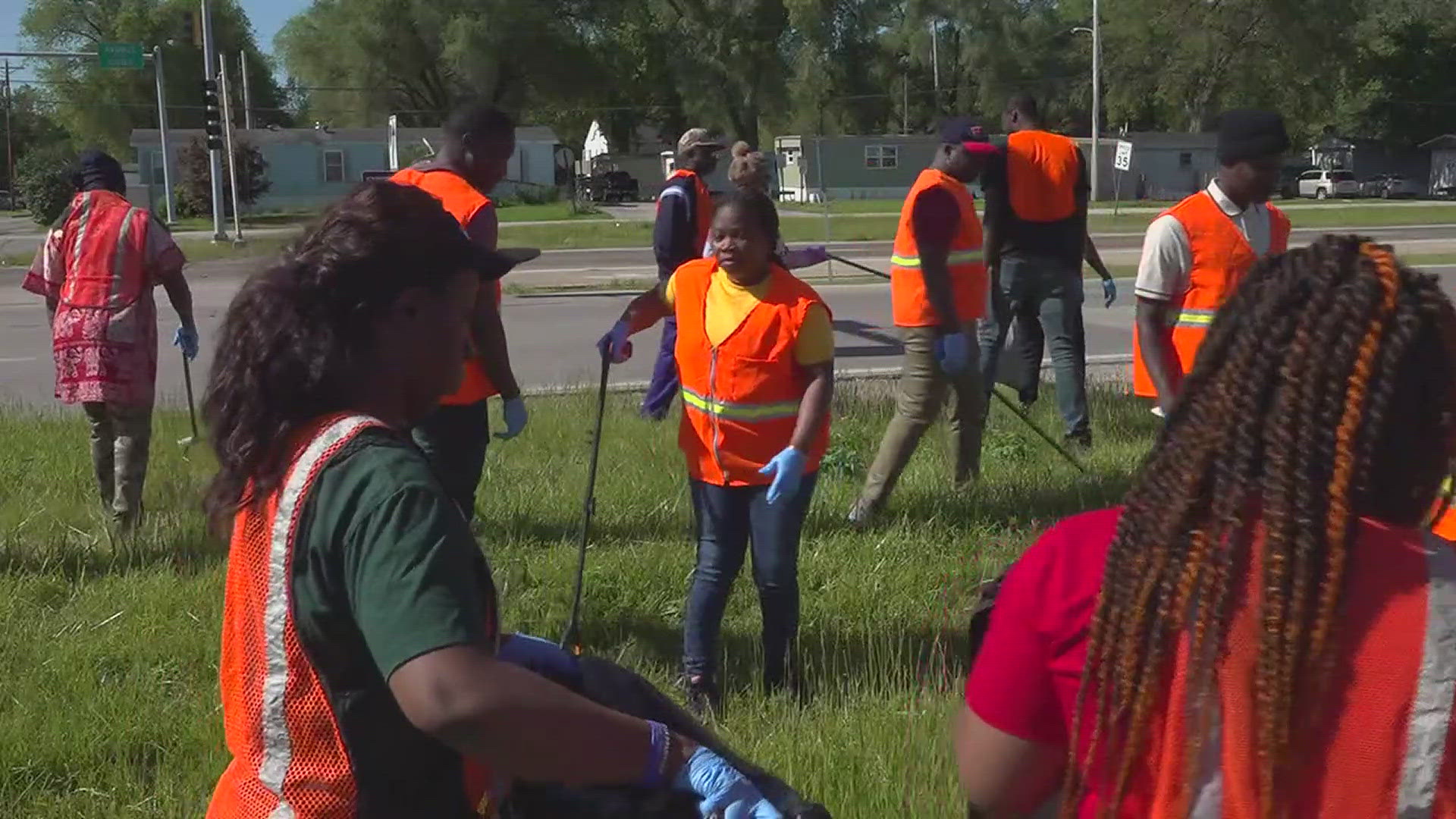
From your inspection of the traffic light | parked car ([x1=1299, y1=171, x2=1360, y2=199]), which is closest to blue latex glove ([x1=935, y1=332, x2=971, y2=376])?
the traffic light

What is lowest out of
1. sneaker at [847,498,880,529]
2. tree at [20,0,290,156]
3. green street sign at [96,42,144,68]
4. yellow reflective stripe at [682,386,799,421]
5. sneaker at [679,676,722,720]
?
sneaker at [679,676,722,720]

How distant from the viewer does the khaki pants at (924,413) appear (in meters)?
6.46

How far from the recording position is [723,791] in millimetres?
1841

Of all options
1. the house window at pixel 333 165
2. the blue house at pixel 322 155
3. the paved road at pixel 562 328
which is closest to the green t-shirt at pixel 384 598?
the paved road at pixel 562 328

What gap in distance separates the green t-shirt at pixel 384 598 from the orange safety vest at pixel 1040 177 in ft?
21.7

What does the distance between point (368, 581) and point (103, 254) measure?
511cm

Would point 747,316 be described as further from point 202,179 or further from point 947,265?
point 202,179

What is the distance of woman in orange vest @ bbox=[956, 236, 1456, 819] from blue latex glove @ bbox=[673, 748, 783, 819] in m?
0.32

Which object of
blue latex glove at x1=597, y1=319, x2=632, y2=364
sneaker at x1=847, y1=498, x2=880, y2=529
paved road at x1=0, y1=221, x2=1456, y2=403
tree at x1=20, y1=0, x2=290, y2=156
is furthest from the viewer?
tree at x1=20, y1=0, x2=290, y2=156

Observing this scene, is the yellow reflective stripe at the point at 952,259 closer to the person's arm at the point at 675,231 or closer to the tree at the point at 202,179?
the person's arm at the point at 675,231

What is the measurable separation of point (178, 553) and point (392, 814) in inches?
170

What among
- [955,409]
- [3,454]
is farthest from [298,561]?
[3,454]

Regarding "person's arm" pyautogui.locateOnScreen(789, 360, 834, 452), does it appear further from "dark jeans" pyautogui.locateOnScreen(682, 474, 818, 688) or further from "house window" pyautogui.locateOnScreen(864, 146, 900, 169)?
"house window" pyautogui.locateOnScreen(864, 146, 900, 169)

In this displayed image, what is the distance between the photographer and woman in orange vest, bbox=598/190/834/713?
431 centimetres
